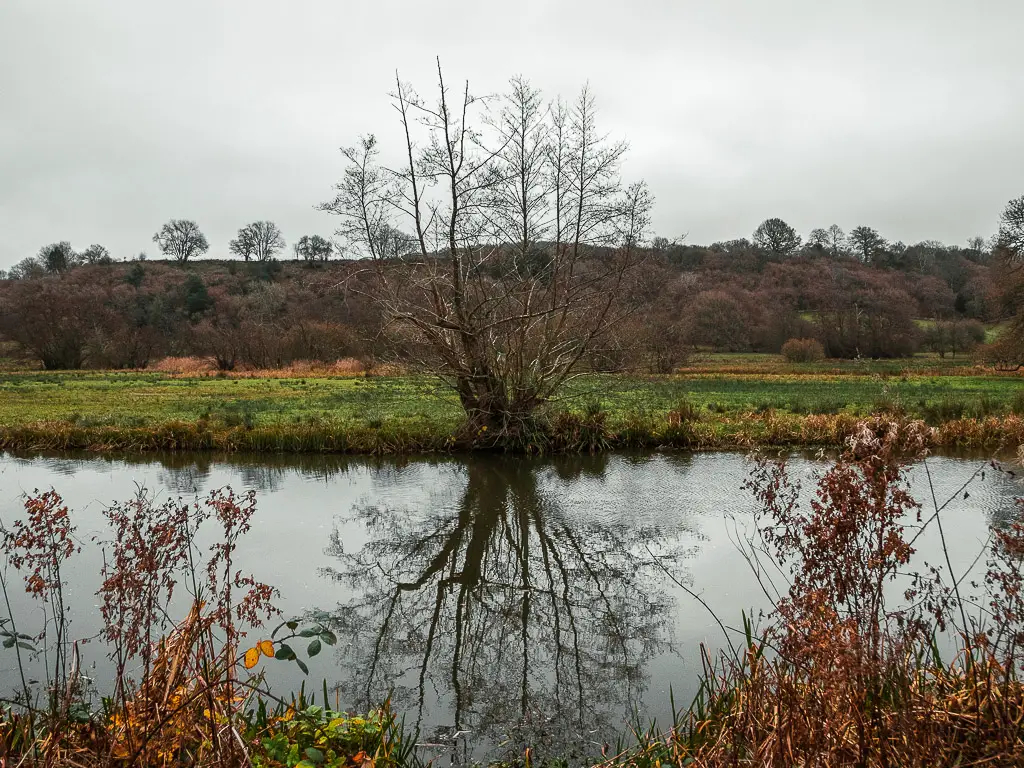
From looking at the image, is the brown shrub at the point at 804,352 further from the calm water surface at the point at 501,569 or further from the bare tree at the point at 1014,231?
the calm water surface at the point at 501,569

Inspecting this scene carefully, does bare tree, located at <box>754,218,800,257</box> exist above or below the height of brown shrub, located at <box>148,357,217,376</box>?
above

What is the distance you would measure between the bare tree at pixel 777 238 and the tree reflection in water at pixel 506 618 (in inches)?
3282

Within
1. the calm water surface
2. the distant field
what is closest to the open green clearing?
the distant field

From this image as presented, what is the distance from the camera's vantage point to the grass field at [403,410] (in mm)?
15422

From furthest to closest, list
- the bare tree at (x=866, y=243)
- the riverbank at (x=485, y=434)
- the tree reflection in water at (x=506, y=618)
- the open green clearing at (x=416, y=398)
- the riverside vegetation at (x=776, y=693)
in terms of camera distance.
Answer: the bare tree at (x=866, y=243), the open green clearing at (x=416, y=398), the riverbank at (x=485, y=434), the tree reflection in water at (x=506, y=618), the riverside vegetation at (x=776, y=693)

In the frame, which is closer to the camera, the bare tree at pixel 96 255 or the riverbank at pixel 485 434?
the riverbank at pixel 485 434

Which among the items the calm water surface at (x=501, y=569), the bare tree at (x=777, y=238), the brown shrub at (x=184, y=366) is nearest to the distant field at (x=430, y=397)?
the calm water surface at (x=501, y=569)

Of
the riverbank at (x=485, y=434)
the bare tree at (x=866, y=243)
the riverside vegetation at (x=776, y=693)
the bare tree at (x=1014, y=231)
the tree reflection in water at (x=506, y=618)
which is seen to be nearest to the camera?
the riverside vegetation at (x=776, y=693)

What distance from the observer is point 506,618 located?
630cm

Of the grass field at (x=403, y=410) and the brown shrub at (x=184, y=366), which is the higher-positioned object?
the brown shrub at (x=184, y=366)

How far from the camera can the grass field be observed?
15422 mm

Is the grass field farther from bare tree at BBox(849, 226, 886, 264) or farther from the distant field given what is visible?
bare tree at BBox(849, 226, 886, 264)

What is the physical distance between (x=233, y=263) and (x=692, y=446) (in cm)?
9236

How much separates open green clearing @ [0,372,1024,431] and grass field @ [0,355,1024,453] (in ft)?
0.14
